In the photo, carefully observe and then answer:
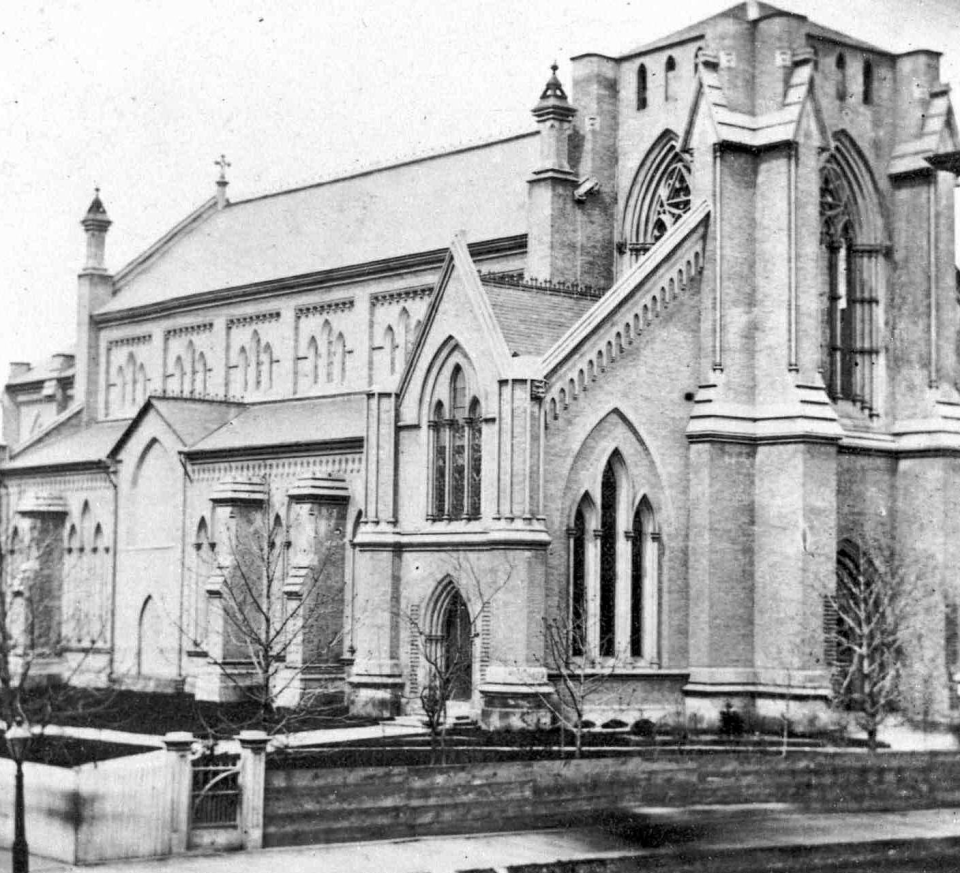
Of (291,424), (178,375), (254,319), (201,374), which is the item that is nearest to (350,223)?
(254,319)

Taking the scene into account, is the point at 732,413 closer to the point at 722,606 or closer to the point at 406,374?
the point at 722,606

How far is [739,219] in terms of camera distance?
4700 centimetres

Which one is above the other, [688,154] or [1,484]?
[688,154]

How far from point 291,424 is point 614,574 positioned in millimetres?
15144

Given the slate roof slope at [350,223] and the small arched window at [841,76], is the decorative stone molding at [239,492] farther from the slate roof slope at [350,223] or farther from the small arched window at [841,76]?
the small arched window at [841,76]

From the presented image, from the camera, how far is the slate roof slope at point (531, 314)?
146 feet

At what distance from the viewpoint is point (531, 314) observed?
45375 mm

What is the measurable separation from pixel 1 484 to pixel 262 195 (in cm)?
1478

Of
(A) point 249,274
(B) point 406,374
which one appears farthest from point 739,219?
(A) point 249,274

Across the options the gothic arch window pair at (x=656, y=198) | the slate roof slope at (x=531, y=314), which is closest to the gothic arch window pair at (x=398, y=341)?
the gothic arch window pair at (x=656, y=198)

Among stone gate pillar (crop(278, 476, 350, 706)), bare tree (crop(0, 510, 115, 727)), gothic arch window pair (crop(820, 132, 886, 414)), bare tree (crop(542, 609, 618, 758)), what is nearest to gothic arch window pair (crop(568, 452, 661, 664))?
bare tree (crop(542, 609, 618, 758))

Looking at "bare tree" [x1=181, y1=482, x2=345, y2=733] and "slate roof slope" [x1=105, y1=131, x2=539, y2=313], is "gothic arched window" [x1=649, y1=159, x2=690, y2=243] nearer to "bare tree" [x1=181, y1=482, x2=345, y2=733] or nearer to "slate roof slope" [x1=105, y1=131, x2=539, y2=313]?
"slate roof slope" [x1=105, y1=131, x2=539, y2=313]

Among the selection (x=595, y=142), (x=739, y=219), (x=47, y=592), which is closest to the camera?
(x=739, y=219)

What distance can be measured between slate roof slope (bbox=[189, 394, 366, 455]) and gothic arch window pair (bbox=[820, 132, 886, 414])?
43.2ft
